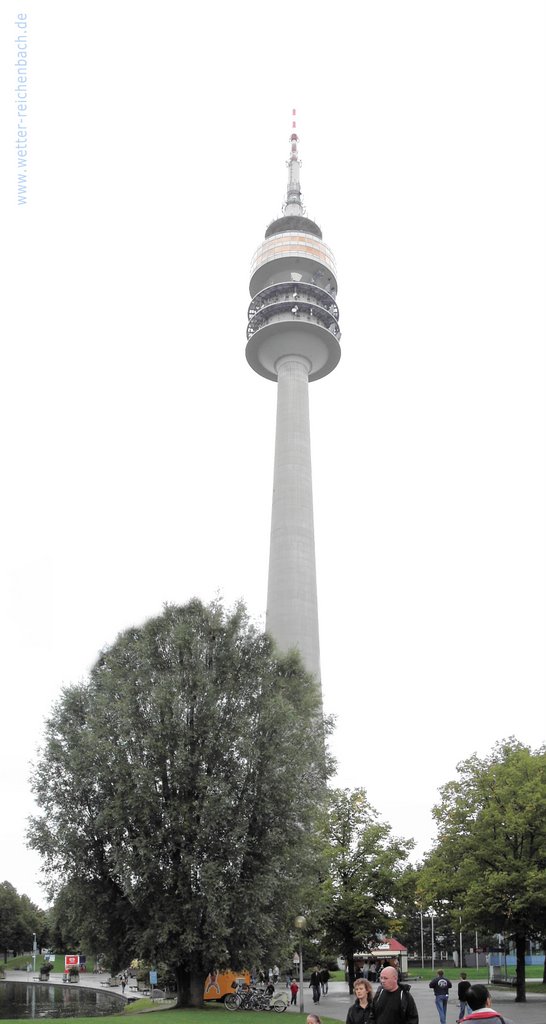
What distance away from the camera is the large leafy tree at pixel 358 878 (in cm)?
3800

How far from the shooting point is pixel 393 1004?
930cm

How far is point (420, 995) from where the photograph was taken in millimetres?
44188

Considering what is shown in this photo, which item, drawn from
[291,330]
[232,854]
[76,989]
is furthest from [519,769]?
[291,330]

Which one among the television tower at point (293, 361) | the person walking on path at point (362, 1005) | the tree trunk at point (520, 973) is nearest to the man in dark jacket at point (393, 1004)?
the person walking on path at point (362, 1005)

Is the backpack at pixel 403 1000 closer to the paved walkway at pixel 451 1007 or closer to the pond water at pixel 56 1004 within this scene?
the paved walkway at pixel 451 1007

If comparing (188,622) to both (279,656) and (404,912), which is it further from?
(404,912)

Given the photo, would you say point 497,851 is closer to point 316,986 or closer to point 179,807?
point 316,986

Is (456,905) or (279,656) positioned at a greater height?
(279,656)

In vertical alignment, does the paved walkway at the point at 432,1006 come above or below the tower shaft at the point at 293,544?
below

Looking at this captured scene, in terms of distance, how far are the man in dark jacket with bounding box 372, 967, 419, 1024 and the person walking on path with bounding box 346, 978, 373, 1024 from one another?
23 centimetres

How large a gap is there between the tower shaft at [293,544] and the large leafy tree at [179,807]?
32.3 m

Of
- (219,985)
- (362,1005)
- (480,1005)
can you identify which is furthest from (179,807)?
(480,1005)

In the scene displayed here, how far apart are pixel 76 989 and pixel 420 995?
1071 inches

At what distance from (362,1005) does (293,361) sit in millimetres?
Answer: 73360
